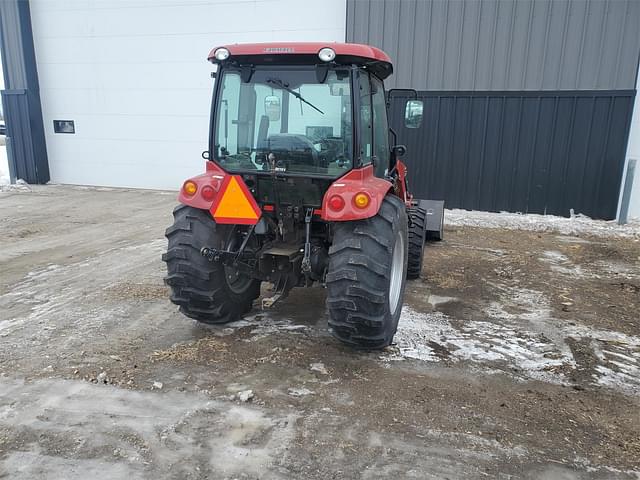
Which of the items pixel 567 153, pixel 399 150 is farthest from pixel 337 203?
pixel 567 153

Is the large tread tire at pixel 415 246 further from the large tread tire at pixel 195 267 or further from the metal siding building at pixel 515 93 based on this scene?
the metal siding building at pixel 515 93

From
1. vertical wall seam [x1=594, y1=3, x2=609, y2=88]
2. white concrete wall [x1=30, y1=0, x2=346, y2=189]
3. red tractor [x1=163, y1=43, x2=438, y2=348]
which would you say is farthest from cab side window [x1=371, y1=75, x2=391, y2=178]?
white concrete wall [x1=30, y1=0, x2=346, y2=189]

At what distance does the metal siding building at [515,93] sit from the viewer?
353 inches

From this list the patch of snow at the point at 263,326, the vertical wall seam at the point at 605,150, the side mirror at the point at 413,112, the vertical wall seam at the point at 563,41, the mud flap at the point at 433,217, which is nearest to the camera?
the patch of snow at the point at 263,326

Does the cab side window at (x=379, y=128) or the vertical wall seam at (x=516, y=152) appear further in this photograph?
the vertical wall seam at (x=516, y=152)

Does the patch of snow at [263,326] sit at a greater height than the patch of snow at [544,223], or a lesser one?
greater

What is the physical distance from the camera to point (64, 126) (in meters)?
13.0

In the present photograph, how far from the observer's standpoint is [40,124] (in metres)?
13.0

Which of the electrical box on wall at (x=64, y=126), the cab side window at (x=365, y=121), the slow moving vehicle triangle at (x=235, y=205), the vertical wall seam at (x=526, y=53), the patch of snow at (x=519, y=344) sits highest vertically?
the vertical wall seam at (x=526, y=53)

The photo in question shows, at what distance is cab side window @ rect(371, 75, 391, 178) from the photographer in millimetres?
4215

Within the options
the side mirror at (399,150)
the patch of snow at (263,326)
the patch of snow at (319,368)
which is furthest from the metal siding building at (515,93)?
the patch of snow at (319,368)

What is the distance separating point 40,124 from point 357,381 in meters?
13.0

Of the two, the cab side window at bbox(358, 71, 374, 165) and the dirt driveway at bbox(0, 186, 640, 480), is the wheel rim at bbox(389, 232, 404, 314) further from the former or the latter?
the cab side window at bbox(358, 71, 374, 165)

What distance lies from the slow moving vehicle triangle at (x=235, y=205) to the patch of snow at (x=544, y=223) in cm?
627
